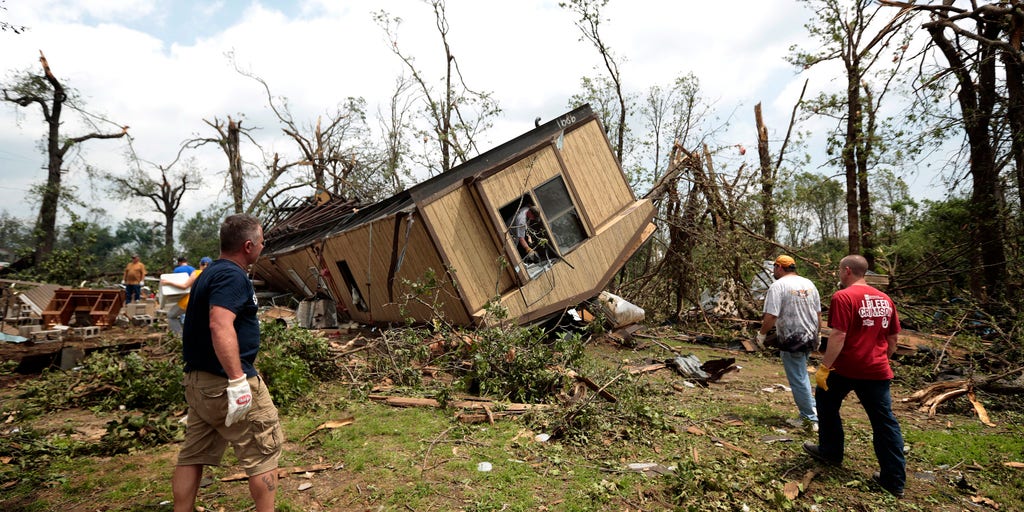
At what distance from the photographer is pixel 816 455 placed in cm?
445

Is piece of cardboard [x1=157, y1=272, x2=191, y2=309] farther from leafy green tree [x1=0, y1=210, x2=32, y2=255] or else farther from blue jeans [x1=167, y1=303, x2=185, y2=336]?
leafy green tree [x1=0, y1=210, x2=32, y2=255]

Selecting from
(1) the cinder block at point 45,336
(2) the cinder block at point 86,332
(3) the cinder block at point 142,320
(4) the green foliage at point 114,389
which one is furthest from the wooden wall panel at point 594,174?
(3) the cinder block at point 142,320

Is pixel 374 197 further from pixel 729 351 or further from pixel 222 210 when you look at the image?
pixel 729 351

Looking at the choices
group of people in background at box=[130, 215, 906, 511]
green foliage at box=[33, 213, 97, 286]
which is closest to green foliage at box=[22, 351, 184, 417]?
group of people in background at box=[130, 215, 906, 511]

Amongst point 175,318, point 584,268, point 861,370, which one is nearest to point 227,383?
point 861,370

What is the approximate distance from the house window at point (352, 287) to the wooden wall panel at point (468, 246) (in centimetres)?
358

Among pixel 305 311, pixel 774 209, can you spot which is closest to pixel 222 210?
pixel 305 311

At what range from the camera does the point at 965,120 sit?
9055 millimetres

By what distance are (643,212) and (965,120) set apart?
19.2 ft

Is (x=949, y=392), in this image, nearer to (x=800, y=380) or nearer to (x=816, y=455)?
(x=800, y=380)

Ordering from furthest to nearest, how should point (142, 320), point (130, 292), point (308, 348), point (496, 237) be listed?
point (130, 292), point (142, 320), point (496, 237), point (308, 348)

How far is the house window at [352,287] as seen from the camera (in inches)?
436

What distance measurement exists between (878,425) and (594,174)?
7164mm

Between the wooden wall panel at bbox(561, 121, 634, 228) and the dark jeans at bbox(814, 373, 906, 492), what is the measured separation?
6155mm
